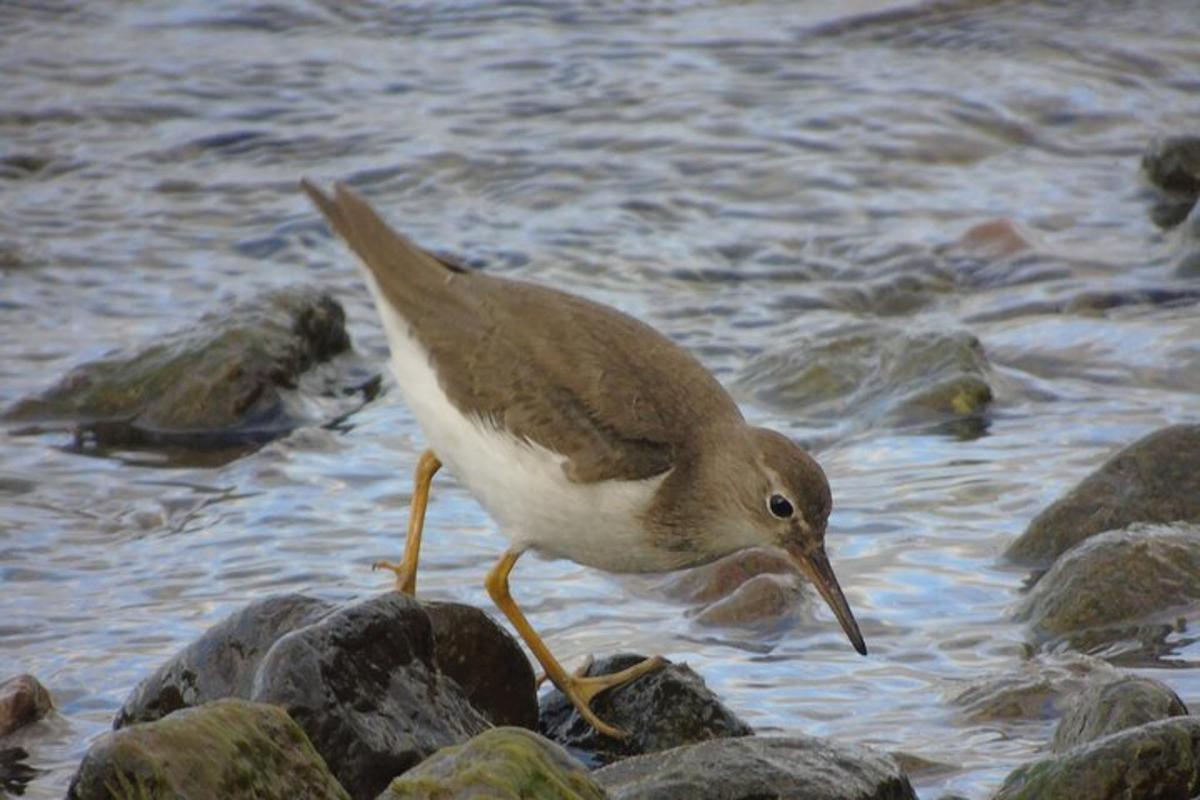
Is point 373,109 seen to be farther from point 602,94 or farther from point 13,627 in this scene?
point 13,627

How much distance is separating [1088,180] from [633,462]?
6434mm

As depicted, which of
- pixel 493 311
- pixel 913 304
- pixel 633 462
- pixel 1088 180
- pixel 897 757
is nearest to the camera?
pixel 897 757

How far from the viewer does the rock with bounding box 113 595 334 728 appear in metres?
5.28

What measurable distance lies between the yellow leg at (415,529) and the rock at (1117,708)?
7.47 ft

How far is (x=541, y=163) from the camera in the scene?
11.7m

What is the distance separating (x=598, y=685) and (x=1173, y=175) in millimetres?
6701

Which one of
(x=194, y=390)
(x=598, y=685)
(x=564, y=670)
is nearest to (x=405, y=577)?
(x=564, y=670)

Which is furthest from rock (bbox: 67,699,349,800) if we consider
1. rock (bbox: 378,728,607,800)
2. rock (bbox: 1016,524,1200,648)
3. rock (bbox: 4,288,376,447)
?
rock (bbox: 4,288,376,447)

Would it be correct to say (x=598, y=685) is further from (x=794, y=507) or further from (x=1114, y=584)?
(x=1114, y=584)

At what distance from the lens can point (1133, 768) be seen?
457 cm

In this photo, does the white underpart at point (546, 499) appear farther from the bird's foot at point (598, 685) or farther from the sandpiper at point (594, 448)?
the bird's foot at point (598, 685)

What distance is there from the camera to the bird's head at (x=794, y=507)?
5.95 metres

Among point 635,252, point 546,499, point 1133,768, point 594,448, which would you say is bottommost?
point 635,252

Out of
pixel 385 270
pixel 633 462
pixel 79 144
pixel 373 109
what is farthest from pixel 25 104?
pixel 633 462
